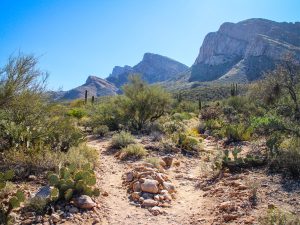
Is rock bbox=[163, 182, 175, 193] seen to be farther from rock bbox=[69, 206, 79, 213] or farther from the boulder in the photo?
rock bbox=[69, 206, 79, 213]

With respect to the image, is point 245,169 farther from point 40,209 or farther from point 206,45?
point 206,45

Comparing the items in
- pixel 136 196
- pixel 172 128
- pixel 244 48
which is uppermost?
pixel 244 48

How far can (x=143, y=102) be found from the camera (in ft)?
57.2

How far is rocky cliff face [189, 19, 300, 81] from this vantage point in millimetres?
102375

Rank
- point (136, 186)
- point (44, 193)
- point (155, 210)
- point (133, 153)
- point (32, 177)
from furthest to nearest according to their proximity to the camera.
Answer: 1. point (133, 153)
2. point (136, 186)
3. point (32, 177)
4. point (155, 210)
5. point (44, 193)

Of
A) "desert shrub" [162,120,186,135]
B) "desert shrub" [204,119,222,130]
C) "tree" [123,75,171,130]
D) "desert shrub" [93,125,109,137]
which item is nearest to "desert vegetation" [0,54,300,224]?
"desert shrub" [93,125,109,137]

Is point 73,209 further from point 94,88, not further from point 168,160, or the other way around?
point 94,88

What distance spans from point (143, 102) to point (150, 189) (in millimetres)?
10030

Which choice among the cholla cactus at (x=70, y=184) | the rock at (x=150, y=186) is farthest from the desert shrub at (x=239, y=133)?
the cholla cactus at (x=70, y=184)

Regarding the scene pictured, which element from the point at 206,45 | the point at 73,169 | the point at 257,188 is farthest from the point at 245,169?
the point at 206,45

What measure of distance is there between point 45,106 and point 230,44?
15522cm

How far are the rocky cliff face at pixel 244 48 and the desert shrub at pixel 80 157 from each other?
81407mm

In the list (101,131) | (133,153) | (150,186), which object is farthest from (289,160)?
(101,131)

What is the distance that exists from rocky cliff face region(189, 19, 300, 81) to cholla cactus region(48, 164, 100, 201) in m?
83.9
